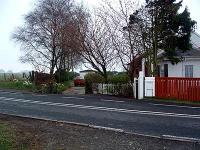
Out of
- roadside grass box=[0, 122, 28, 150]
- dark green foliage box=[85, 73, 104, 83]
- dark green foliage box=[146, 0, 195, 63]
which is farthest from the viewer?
dark green foliage box=[146, 0, 195, 63]

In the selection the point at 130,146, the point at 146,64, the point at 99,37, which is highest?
the point at 99,37

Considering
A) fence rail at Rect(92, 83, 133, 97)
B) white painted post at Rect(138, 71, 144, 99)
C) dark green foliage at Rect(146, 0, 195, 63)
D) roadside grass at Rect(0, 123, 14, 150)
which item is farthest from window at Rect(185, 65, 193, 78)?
roadside grass at Rect(0, 123, 14, 150)

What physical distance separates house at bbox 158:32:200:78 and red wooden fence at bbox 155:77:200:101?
1039 cm

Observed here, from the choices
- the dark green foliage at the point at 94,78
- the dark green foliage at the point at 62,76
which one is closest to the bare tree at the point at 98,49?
the dark green foliage at the point at 94,78

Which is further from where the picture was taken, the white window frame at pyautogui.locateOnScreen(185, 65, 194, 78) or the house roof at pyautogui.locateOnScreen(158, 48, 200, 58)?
the white window frame at pyautogui.locateOnScreen(185, 65, 194, 78)

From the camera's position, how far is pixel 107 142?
1066 cm

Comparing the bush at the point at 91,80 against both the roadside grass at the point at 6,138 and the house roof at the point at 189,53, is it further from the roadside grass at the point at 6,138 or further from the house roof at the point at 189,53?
the roadside grass at the point at 6,138

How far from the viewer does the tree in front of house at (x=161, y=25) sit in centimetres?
3350

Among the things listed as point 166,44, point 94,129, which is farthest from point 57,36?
point 94,129

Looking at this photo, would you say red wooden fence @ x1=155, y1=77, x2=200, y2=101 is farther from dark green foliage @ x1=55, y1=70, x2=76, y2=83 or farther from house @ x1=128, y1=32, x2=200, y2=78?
dark green foliage @ x1=55, y1=70, x2=76, y2=83

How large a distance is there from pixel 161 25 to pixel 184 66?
288 inches

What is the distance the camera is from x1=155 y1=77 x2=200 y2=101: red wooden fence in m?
26.2

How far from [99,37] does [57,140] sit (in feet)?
83.9

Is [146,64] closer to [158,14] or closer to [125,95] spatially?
[158,14]
